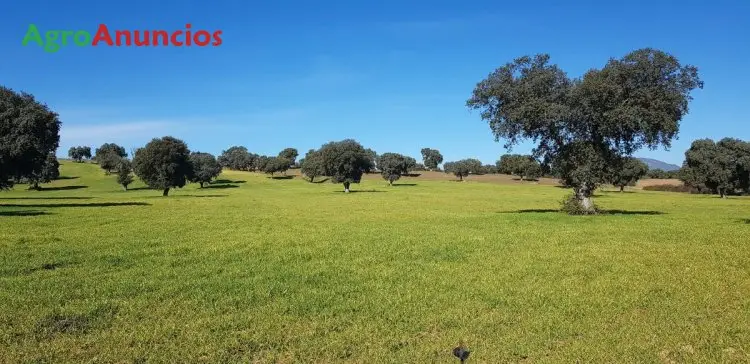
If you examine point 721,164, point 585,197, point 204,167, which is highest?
point 721,164

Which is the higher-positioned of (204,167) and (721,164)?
(721,164)

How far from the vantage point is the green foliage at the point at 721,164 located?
8350cm

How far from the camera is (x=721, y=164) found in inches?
3391

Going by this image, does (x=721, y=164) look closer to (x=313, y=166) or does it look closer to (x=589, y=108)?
(x=589, y=108)

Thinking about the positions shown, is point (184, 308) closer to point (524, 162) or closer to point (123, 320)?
point (123, 320)

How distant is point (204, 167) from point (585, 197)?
4251 inches

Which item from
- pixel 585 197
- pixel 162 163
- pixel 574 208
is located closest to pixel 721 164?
pixel 585 197

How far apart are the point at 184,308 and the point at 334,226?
65.5ft

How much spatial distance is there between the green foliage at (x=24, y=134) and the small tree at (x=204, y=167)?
7762 centimetres

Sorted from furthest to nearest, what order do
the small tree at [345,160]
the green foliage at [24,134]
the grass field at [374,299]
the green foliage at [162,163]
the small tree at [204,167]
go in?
the small tree at [204,167]
the small tree at [345,160]
the green foliage at [162,163]
the green foliage at [24,134]
the grass field at [374,299]

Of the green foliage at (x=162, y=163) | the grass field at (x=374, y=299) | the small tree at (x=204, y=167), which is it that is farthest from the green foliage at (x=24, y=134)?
the small tree at (x=204, y=167)

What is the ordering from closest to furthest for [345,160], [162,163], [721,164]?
1. [162,163]
2. [721,164]
3. [345,160]

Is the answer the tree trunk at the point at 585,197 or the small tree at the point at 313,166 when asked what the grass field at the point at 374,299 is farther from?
the small tree at the point at 313,166

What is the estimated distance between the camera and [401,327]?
9758mm
